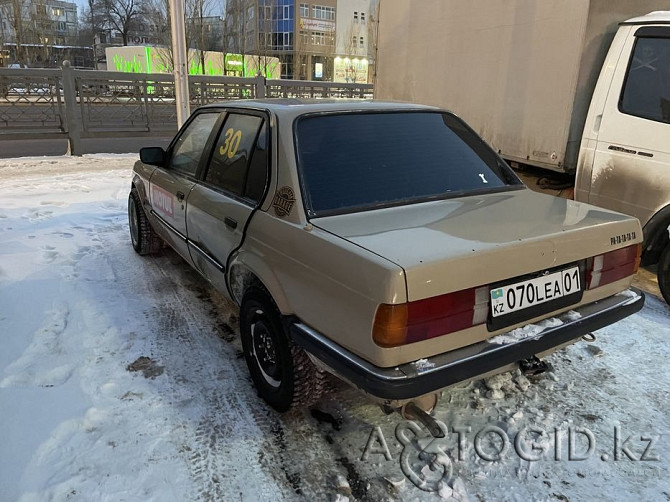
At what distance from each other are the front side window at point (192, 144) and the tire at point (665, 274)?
370 cm

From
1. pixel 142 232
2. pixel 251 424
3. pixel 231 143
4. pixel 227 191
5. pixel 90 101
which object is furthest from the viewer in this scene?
pixel 90 101

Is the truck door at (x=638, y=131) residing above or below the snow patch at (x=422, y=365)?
above

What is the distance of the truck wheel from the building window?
214ft

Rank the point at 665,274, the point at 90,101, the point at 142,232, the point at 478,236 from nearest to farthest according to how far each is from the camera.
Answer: the point at 478,236 → the point at 665,274 → the point at 142,232 → the point at 90,101

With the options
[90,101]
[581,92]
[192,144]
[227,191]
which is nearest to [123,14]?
[90,101]

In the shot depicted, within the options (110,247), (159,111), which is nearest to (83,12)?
(159,111)

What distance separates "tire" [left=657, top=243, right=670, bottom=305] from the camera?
4195mm

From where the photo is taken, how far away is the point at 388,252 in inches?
83.8

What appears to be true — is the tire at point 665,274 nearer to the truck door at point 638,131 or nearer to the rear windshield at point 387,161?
the truck door at point 638,131

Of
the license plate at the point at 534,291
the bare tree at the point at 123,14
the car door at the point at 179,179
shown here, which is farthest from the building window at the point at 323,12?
the license plate at the point at 534,291

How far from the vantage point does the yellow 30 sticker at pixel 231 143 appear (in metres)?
3.38

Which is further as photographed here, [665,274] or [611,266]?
[665,274]

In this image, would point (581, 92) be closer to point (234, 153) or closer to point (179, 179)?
point (234, 153)

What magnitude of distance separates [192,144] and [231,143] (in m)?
0.82
